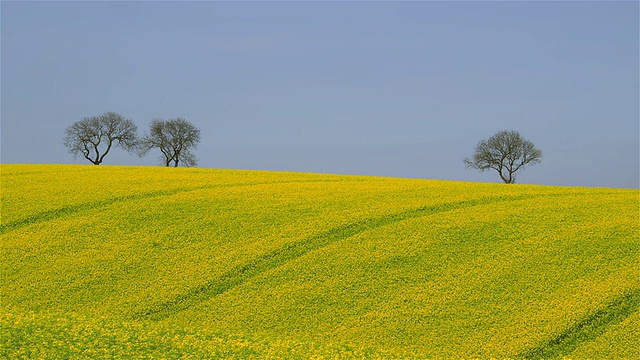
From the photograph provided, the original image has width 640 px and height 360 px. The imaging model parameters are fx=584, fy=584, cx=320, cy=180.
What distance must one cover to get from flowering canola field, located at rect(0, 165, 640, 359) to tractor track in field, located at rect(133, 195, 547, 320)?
0.16 ft

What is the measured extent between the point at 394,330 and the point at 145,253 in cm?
737

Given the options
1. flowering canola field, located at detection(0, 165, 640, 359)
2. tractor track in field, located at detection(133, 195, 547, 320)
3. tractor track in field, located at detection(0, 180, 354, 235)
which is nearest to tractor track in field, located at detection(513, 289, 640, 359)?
flowering canola field, located at detection(0, 165, 640, 359)

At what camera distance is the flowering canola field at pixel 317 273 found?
12.0 meters

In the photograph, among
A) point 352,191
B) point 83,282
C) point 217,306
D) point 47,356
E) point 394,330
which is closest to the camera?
point 47,356

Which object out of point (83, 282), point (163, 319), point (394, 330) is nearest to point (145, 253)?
point (83, 282)

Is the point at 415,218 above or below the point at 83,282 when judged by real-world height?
above

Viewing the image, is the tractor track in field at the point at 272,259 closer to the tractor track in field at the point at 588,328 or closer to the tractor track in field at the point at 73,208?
the tractor track in field at the point at 588,328

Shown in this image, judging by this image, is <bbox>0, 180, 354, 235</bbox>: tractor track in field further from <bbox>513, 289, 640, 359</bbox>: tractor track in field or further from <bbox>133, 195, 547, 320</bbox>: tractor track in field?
<bbox>513, 289, 640, 359</bbox>: tractor track in field

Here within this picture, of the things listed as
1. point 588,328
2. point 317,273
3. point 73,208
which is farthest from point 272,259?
point 73,208

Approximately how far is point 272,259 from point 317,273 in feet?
4.69

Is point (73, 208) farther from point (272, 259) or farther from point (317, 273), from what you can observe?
point (317, 273)

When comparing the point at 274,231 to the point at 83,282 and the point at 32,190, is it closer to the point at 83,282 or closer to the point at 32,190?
the point at 83,282

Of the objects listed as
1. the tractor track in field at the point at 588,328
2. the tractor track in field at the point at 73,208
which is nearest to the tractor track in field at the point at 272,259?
the tractor track in field at the point at 588,328

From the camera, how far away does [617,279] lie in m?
14.4
